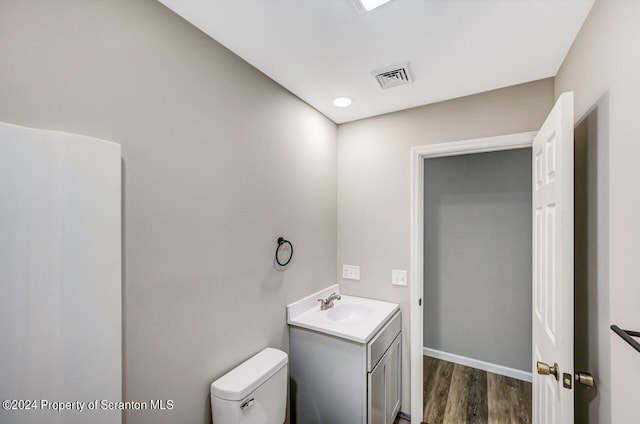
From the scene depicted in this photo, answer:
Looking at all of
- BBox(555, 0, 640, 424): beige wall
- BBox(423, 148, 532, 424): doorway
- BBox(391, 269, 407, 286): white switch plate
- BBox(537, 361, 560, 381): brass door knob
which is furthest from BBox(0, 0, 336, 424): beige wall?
BBox(423, 148, 532, 424): doorway

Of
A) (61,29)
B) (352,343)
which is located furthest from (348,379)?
(61,29)

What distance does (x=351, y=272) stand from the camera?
2389 mm

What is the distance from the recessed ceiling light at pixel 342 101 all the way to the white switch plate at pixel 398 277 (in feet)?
4.31

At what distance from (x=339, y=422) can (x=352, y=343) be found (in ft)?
1.67

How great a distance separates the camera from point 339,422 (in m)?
1.67

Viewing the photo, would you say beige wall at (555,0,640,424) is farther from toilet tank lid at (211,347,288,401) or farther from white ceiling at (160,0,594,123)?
toilet tank lid at (211,347,288,401)

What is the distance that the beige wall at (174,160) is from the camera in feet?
2.92

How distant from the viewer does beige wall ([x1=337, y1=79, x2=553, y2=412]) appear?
1.83 m

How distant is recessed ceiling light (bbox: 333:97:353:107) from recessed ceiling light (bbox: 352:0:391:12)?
0.83m

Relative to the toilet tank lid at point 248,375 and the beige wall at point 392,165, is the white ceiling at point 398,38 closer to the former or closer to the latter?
the beige wall at point 392,165

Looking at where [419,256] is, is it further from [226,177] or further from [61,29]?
[61,29]

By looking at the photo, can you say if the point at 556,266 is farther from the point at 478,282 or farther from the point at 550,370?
the point at 478,282

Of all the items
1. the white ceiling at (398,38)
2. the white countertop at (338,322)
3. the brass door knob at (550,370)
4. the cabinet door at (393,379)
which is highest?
the white ceiling at (398,38)

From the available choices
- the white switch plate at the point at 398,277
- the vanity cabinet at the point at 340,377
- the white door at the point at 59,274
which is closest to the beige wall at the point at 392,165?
the white switch plate at the point at 398,277
